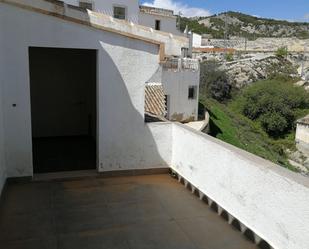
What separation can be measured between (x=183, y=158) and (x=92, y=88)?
3.98m

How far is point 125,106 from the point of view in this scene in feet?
21.3

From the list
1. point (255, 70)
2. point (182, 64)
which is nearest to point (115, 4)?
point (182, 64)

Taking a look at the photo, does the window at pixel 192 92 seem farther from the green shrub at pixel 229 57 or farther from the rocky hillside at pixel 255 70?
the green shrub at pixel 229 57

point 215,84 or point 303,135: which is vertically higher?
point 215,84

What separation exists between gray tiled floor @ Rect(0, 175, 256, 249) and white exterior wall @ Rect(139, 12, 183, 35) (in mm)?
26909

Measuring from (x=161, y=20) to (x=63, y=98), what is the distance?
2556cm

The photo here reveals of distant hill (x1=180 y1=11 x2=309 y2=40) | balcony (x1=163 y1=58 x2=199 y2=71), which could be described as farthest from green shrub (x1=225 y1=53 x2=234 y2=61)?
distant hill (x1=180 y1=11 x2=309 y2=40)

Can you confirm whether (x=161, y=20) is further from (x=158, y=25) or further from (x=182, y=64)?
(x=182, y=64)

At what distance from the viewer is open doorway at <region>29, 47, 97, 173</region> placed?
891cm

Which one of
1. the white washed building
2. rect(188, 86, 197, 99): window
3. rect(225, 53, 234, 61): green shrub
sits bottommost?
the white washed building

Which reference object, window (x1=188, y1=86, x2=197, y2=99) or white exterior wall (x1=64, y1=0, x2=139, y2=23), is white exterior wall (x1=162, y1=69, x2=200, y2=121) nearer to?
window (x1=188, y1=86, x2=197, y2=99)

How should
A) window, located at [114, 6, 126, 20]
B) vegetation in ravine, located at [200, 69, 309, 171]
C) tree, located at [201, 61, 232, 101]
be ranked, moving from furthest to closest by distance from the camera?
tree, located at [201, 61, 232, 101]
vegetation in ravine, located at [200, 69, 309, 171]
window, located at [114, 6, 126, 20]

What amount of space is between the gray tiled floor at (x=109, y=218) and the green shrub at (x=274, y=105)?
105 feet

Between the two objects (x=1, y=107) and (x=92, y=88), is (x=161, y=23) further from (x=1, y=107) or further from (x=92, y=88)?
(x=1, y=107)
